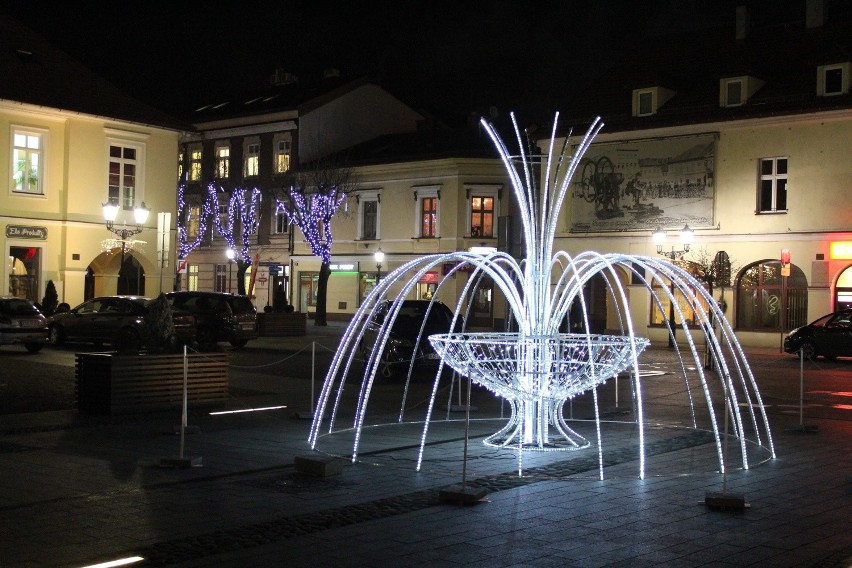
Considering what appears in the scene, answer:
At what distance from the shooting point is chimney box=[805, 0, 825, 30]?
129 feet

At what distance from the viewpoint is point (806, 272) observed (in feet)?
120

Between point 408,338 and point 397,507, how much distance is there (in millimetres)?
14969

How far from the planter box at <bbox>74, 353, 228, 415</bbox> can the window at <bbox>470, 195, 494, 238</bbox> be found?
3302 centimetres

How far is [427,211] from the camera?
50.1 meters

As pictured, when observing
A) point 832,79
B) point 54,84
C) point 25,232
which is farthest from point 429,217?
point 25,232

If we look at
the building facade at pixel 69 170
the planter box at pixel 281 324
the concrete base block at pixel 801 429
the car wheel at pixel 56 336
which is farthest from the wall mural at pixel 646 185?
the concrete base block at pixel 801 429

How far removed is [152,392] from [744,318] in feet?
92.4

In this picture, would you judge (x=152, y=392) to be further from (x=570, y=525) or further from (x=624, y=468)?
(x=570, y=525)

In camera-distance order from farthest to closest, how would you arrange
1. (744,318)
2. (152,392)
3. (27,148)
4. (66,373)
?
(744,318) → (27,148) → (66,373) → (152,392)

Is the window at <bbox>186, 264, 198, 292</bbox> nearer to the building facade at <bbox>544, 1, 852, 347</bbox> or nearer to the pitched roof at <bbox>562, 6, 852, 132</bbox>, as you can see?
the building facade at <bbox>544, 1, 852, 347</bbox>

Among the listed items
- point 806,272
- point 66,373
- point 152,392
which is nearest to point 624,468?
point 152,392

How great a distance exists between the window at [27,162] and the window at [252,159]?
21.5m

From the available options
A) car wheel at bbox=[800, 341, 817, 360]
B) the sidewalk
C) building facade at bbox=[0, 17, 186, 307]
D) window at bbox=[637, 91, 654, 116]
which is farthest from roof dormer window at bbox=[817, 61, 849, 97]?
the sidewalk

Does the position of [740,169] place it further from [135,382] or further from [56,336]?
[135,382]
